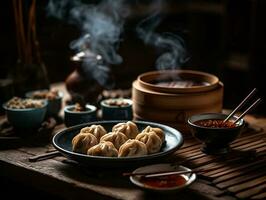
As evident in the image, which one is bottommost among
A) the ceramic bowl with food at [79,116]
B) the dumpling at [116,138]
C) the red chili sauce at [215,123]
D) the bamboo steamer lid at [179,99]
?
the ceramic bowl with food at [79,116]

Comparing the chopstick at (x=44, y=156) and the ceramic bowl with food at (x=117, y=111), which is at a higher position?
the ceramic bowl with food at (x=117, y=111)

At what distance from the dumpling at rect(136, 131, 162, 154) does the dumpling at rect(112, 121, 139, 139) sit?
11cm

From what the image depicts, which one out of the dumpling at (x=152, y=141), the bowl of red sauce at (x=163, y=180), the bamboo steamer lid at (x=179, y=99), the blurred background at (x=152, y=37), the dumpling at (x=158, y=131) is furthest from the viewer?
the blurred background at (x=152, y=37)

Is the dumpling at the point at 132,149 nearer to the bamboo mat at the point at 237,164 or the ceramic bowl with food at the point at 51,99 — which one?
the bamboo mat at the point at 237,164

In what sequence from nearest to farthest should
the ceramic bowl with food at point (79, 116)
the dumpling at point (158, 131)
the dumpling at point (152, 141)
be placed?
the dumpling at point (152, 141), the dumpling at point (158, 131), the ceramic bowl with food at point (79, 116)

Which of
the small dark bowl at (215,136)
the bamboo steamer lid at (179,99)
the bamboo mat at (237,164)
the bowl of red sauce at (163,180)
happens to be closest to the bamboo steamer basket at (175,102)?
the bamboo steamer lid at (179,99)

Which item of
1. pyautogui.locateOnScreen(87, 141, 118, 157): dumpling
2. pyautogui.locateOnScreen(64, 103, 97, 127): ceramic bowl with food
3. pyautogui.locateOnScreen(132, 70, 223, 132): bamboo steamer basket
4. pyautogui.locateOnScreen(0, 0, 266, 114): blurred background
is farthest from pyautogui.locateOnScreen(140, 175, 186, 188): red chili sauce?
pyautogui.locateOnScreen(0, 0, 266, 114): blurred background

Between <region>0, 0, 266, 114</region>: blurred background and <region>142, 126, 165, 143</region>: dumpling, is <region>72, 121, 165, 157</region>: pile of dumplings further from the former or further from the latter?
<region>0, 0, 266, 114</region>: blurred background

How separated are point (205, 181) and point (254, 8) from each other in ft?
11.1

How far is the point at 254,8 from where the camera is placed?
5.38m

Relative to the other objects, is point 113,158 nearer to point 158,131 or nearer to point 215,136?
point 158,131

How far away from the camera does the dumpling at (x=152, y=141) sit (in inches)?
104

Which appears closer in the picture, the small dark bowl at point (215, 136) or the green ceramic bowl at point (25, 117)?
the small dark bowl at point (215, 136)

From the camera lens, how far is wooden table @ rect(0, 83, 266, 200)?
2.33m
